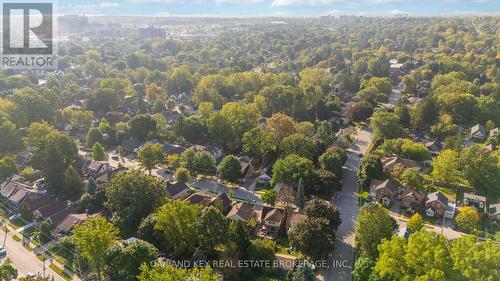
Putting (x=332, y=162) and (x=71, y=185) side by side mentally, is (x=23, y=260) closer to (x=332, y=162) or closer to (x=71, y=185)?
(x=71, y=185)

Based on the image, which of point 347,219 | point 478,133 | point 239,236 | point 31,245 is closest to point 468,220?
point 347,219

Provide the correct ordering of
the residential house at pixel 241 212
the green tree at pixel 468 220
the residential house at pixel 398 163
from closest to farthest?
the green tree at pixel 468 220 < the residential house at pixel 241 212 < the residential house at pixel 398 163

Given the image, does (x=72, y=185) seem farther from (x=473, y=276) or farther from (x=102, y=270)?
(x=473, y=276)

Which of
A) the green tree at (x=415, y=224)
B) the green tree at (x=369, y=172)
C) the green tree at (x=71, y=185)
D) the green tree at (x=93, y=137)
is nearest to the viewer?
the green tree at (x=415, y=224)

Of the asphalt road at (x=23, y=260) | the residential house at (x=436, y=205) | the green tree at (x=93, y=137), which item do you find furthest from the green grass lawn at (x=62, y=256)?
the residential house at (x=436, y=205)

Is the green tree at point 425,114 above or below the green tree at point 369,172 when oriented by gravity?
above

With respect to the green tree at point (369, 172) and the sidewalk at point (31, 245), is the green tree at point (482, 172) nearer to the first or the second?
the green tree at point (369, 172)

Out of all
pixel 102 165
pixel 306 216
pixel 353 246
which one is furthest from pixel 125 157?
pixel 353 246
